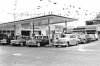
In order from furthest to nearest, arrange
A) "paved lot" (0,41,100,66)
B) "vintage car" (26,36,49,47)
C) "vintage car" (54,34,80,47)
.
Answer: "vintage car" (26,36,49,47) < "vintage car" (54,34,80,47) < "paved lot" (0,41,100,66)

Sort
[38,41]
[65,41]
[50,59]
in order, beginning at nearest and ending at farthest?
[50,59], [65,41], [38,41]

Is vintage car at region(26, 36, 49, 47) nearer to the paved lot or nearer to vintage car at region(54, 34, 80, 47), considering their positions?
vintage car at region(54, 34, 80, 47)

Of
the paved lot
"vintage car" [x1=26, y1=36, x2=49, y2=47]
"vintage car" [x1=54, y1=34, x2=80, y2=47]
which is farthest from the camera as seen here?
"vintage car" [x1=26, y1=36, x2=49, y2=47]

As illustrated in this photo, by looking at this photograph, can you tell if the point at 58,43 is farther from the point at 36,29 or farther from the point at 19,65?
the point at 36,29

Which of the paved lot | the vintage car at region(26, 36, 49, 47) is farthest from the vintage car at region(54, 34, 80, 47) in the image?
the paved lot

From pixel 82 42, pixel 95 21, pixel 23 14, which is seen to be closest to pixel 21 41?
pixel 82 42

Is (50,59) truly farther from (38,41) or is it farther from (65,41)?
(38,41)

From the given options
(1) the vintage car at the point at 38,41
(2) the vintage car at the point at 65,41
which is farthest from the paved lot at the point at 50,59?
(1) the vintage car at the point at 38,41

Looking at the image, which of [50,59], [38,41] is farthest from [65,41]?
[50,59]

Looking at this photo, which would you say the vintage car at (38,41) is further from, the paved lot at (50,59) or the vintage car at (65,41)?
the paved lot at (50,59)

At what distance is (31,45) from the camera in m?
25.2

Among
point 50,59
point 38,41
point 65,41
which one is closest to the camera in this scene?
point 50,59

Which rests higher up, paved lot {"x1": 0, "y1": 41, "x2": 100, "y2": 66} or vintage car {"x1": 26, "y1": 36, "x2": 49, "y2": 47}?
vintage car {"x1": 26, "y1": 36, "x2": 49, "y2": 47}

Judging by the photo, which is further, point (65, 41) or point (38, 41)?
point (38, 41)
